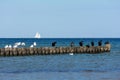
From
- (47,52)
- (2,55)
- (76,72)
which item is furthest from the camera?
(47,52)

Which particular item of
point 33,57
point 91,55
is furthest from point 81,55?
point 33,57

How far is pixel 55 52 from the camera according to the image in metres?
70.1

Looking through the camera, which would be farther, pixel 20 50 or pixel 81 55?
pixel 81 55

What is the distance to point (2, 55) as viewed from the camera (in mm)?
63625
